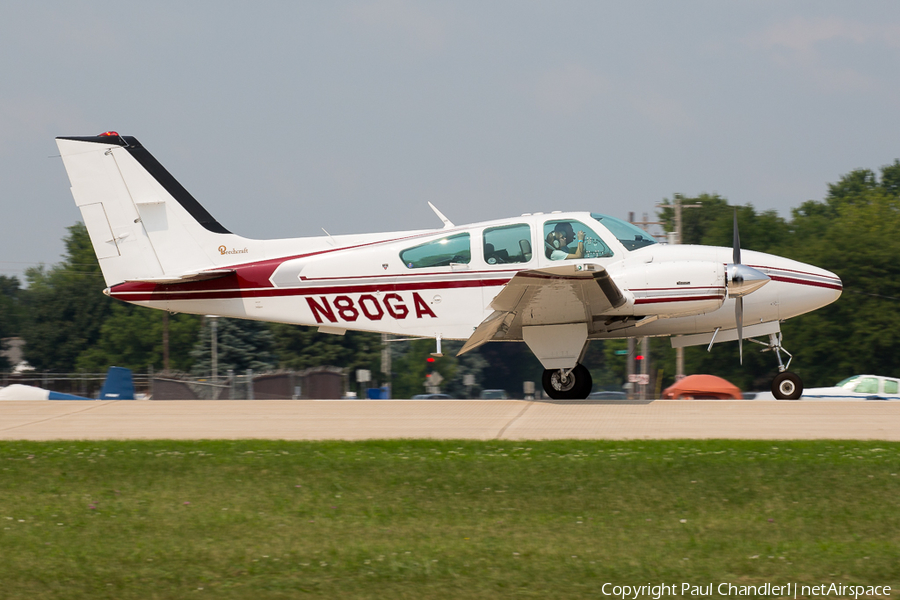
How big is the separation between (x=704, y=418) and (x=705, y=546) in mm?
4936

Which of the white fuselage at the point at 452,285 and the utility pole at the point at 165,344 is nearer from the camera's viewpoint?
the white fuselage at the point at 452,285

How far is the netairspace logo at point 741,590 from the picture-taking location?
4.81m

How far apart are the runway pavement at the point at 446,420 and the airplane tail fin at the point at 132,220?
2.50m

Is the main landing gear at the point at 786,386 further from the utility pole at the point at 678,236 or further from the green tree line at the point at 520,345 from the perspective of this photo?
the green tree line at the point at 520,345

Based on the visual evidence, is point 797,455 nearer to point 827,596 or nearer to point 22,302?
point 827,596

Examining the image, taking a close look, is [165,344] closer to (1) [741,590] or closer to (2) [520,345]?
(2) [520,345]

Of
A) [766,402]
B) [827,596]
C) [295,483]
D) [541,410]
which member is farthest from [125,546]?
[766,402]

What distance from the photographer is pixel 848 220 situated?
53.9 m

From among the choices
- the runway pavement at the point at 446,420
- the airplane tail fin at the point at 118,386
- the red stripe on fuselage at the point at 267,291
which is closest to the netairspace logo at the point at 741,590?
the runway pavement at the point at 446,420

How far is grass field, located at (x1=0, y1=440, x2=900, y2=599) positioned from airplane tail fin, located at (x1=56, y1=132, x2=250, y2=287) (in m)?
5.97

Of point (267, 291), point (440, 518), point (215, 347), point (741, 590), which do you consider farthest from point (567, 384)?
point (215, 347)

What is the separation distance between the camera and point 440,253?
13070 mm

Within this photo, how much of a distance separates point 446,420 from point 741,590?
578 centimetres

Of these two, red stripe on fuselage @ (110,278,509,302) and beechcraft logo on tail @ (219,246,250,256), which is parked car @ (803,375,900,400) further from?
beechcraft logo on tail @ (219,246,250,256)
